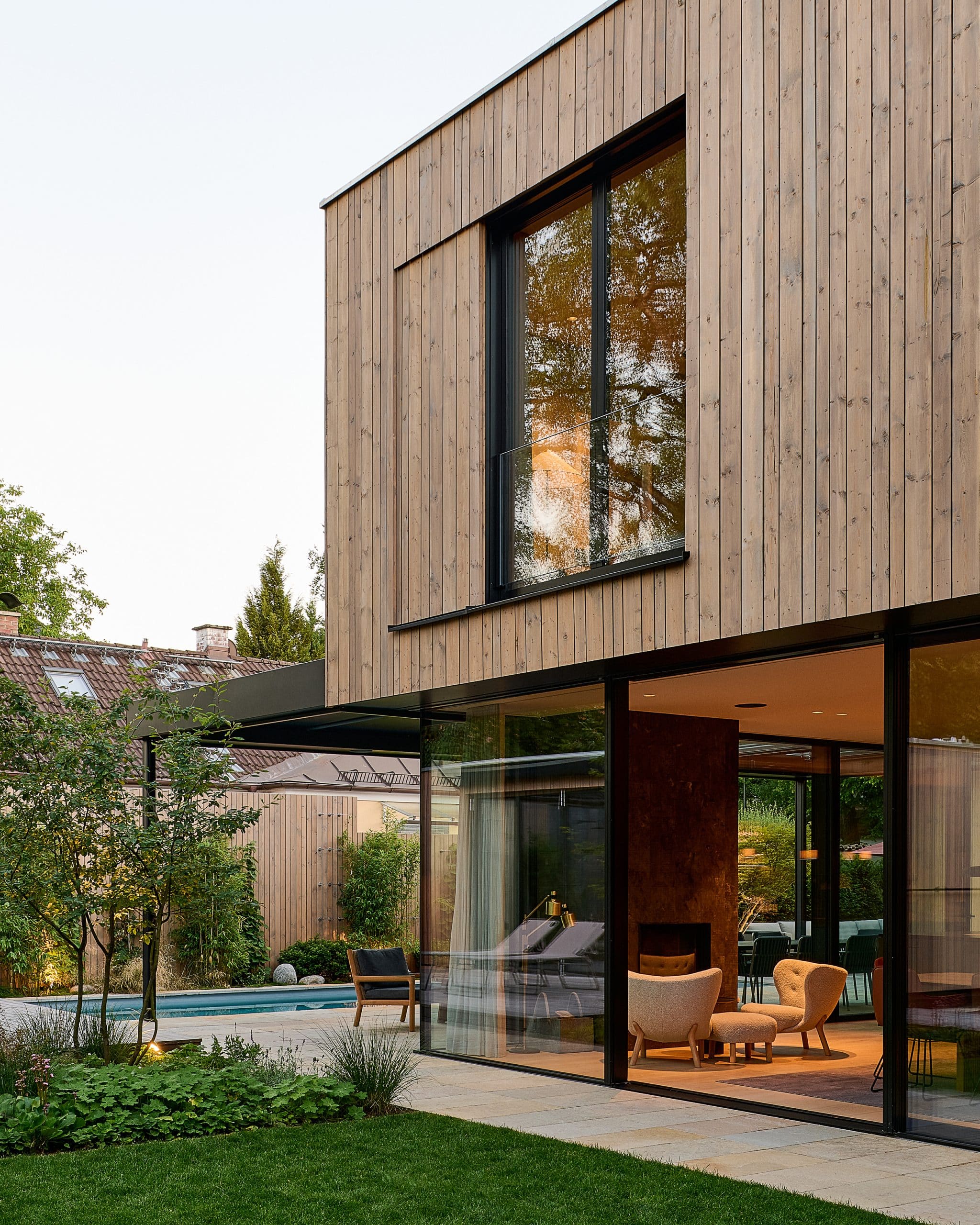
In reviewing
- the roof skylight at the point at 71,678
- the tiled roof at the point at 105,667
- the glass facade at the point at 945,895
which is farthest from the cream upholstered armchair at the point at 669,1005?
the roof skylight at the point at 71,678

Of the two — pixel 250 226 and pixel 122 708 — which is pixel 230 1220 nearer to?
pixel 122 708

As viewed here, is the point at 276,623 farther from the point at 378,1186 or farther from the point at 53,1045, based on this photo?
the point at 378,1186

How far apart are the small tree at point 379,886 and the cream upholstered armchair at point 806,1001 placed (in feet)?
26.8

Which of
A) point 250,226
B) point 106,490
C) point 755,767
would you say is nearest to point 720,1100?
point 755,767

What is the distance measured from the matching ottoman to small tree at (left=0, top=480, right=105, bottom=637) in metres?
29.4

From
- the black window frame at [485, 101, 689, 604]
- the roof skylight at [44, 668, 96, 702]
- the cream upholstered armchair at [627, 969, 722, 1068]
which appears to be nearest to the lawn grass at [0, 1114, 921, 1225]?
the cream upholstered armchair at [627, 969, 722, 1068]

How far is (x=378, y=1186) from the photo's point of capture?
5809mm

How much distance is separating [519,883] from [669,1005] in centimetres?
130

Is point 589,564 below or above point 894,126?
below

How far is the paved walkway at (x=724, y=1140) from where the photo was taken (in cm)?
570

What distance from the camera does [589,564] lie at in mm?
8500

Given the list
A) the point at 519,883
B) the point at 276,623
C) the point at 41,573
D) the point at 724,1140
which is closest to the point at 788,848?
the point at 519,883

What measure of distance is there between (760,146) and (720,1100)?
17.8 feet

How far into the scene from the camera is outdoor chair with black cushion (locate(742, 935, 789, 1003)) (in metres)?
13.4
